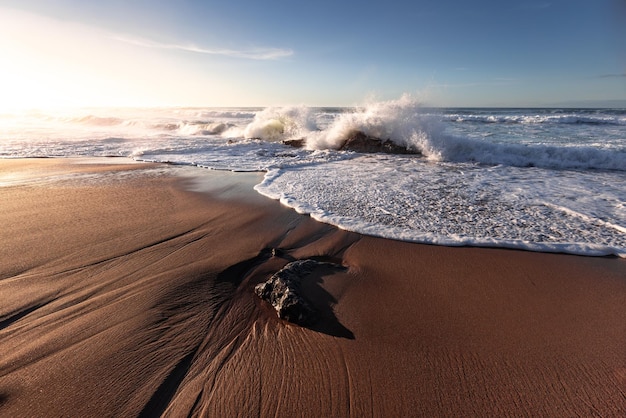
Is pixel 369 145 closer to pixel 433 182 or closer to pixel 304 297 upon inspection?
pixel 433 182

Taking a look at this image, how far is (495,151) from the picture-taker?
9.36m

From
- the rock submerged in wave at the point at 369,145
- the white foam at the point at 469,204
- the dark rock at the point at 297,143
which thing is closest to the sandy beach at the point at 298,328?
the white foam at the point at 469,204

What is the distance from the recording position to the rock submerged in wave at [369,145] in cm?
1114

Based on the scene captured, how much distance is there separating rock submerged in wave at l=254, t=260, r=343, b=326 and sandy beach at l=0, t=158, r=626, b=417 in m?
0.07

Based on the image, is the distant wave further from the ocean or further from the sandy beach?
the sandy beach

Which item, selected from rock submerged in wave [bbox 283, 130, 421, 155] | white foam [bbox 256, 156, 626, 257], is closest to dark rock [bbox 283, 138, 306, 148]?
rock submerged in wave [bbox 283, 130, 421, 155]

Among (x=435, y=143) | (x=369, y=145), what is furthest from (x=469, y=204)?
(x=369, y=145)

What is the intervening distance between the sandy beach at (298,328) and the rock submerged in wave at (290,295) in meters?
0.07

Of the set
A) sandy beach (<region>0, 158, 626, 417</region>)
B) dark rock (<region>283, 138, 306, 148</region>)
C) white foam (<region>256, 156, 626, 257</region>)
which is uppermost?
sandy beach (<region>0, 158, 626, 417</region>)

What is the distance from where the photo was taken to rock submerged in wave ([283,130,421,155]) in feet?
36.6

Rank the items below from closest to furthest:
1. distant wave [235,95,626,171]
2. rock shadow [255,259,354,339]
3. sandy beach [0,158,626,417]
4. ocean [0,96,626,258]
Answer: sandy beach [0,158,626,417], rock shadow [255,259,354,339], ocean [0,96,626,258], distant wave [235,95,626,171]

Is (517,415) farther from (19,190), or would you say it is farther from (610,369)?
(19,190)

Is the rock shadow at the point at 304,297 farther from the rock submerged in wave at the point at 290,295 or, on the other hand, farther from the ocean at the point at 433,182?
the ocean at the point at 433,182

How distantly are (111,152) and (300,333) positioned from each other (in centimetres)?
1206
